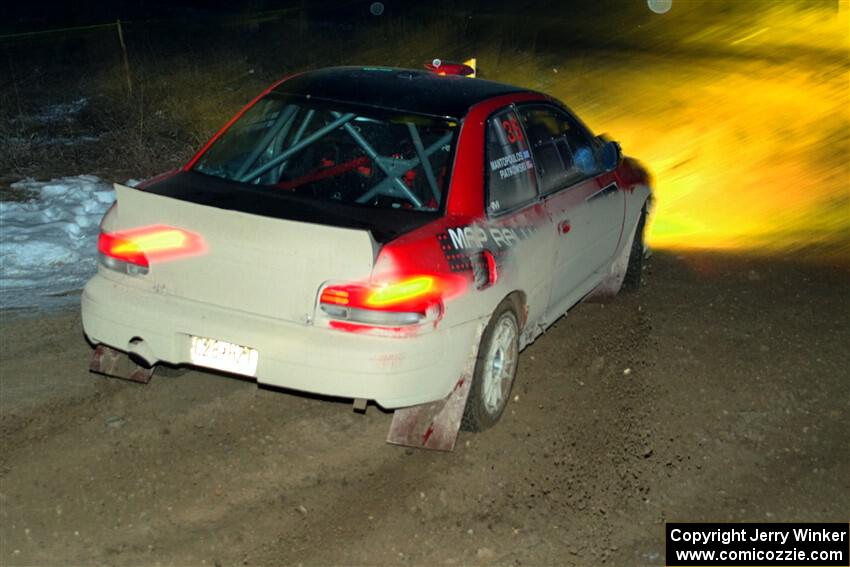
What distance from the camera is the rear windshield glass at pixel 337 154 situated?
5.84 m

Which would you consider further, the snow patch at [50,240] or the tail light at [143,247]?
the snow patch at [50,240]

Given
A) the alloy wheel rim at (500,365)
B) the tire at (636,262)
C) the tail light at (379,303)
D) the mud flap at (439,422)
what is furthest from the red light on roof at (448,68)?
the tail light at (379,303)

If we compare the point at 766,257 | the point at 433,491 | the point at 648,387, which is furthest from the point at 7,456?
the point at 766,257

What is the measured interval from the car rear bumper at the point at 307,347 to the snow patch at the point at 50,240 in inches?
99.8

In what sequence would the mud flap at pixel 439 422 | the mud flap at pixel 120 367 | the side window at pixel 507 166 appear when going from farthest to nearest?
the mud flap at pixel 120 367 < the side window at pixel 507 166 < the mud flap at pixel 439 422

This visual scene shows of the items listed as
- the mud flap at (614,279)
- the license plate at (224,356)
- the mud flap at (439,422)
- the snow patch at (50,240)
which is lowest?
the snow patch at (50,240)

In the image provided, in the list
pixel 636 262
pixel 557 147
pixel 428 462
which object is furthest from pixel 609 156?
pixel 428 462

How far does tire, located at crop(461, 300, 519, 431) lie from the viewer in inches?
225

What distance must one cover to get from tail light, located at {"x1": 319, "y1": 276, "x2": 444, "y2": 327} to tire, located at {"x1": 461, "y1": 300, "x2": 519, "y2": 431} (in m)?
0.67

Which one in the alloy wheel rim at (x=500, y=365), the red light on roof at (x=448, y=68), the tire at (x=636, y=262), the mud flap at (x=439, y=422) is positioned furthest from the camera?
the red light on roof at (x=448, y=68)

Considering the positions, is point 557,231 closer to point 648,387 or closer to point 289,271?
point 648,387

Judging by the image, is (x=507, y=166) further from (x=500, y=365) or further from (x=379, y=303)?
(x=379, y=303)

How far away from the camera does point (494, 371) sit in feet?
19.5

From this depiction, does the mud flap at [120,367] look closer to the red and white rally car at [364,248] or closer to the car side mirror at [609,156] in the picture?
the red and white rally car at [364,248]
